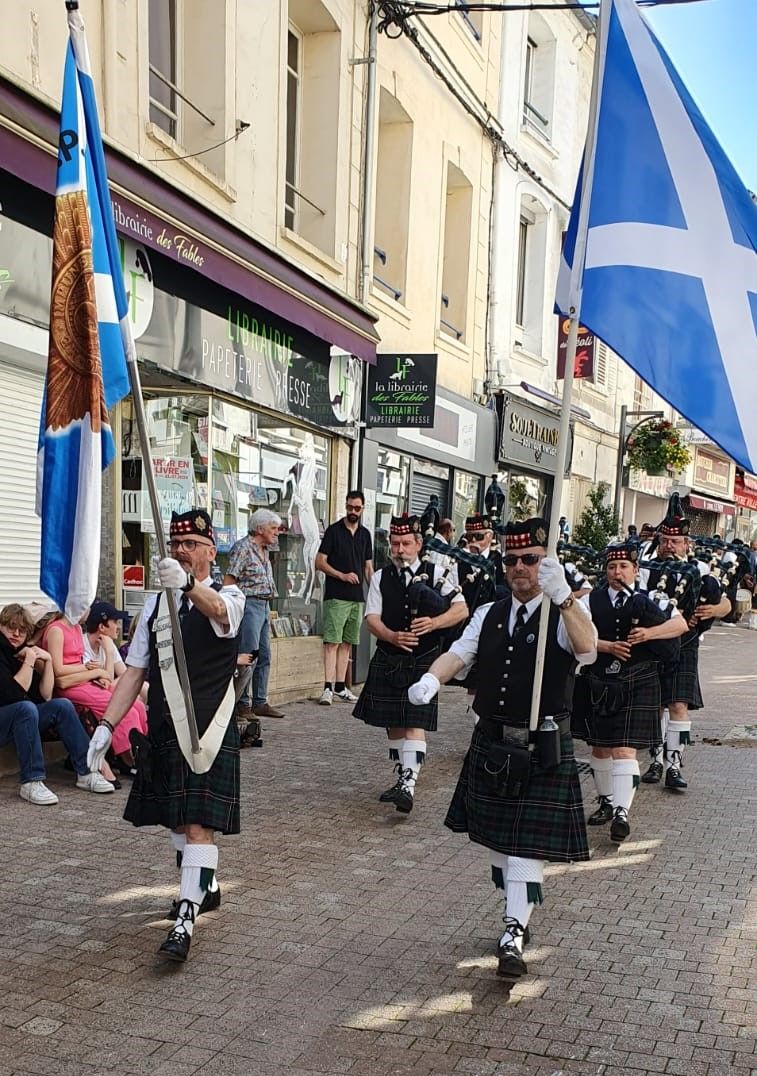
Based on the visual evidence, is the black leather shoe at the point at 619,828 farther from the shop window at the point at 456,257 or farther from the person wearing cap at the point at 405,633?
the shop window at the point at 456,257

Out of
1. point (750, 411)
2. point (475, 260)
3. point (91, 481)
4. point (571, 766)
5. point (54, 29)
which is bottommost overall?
point (571, 766)

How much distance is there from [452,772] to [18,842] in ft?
11.5

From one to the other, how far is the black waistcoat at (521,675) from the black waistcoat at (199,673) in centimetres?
111

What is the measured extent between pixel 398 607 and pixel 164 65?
5.41 m

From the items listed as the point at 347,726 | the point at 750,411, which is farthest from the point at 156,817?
the point at 347,726

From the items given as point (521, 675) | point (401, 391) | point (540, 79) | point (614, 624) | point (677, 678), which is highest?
point (540, 79)

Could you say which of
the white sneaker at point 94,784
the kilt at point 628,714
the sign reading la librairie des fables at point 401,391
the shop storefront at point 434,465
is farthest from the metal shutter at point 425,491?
the white sneaker at point 94,784

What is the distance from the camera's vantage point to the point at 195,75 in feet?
29.9

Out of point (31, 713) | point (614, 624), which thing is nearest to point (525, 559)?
point (614, 624)

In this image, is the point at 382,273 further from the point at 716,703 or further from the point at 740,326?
the point at 740,326

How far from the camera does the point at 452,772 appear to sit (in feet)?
26.1

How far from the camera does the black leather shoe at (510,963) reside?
4.04m

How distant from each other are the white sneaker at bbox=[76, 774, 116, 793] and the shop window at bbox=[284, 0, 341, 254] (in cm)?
671

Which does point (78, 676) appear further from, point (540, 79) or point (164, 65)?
point (540, 79)
